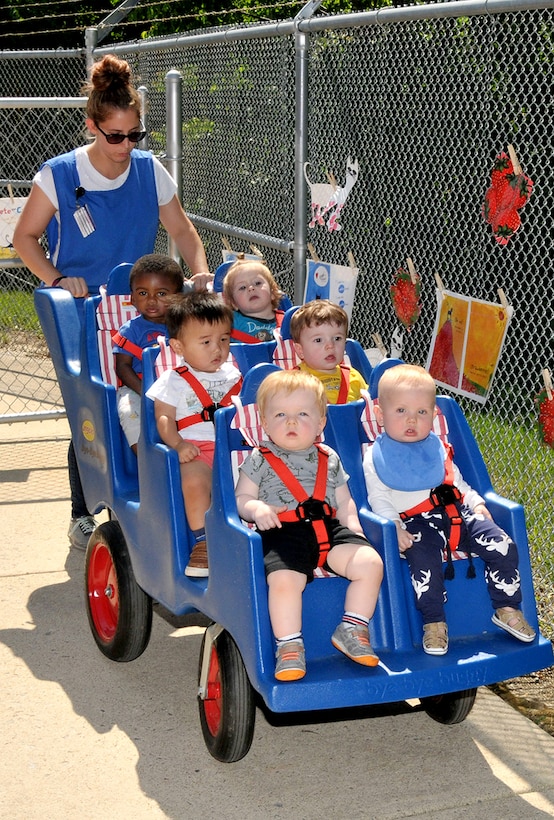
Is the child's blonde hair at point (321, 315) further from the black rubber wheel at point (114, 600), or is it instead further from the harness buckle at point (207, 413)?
the black rubber wheel at point (114, 600)

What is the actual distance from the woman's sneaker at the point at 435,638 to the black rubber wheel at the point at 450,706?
49 cm

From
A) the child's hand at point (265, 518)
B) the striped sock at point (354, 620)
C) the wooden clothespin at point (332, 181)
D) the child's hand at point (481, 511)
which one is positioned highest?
the wooden clothespin at point (332, 181)

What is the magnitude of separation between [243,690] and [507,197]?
2.29 meters

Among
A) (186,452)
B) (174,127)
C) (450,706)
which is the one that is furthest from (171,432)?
(174,127)

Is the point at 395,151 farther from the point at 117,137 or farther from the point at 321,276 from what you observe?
the point at 117,137

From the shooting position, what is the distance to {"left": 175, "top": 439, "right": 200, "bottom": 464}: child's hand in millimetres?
3877

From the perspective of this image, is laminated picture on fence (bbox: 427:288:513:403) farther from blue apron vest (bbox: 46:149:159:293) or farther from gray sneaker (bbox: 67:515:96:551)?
gray sneaker (bbox: 67:515:96:551)

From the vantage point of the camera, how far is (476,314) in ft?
15.1

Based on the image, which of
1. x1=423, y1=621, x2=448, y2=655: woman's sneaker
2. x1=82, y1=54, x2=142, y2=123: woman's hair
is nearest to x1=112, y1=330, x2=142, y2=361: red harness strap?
x1=82, y1=54, x2=142, y2=123: woman's hair

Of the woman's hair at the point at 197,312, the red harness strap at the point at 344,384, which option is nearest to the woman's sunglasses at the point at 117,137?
the woman's hair at the point at 197,312

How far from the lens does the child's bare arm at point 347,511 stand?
11.6 ft

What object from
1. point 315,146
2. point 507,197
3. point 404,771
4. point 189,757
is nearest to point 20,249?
point 315,146

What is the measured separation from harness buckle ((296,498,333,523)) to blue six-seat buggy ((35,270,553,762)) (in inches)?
5.3

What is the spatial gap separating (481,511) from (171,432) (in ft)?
3.66
